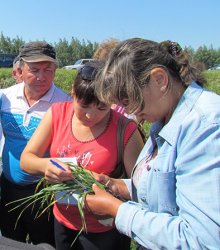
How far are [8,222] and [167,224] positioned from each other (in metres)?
1.96

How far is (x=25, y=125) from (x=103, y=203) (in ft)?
4.46

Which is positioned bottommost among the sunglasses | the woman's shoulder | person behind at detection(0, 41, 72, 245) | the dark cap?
person behind at detection(0, 41, 72, 245)

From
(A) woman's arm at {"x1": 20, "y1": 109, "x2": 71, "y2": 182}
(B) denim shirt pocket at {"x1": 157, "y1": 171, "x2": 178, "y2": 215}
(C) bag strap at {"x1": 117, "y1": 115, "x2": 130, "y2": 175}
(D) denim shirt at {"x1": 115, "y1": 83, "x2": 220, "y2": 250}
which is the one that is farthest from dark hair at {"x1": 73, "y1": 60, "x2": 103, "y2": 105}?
(B) denim shirt pocket at {"x1": 157, "y1": 171, "x2": 178, "y2": 215}

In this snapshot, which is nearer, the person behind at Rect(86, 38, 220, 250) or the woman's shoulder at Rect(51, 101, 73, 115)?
the person behind at Rect(86, 38, 220, 250)

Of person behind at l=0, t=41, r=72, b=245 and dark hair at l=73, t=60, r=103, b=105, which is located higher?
dark hair at l=73, t=60, r=103, b=105

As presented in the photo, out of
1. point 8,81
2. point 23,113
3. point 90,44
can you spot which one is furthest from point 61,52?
point 23,113

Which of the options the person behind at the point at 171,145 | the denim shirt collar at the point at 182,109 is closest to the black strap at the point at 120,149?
the person behind at the point at 171,145

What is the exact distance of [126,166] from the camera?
2188 mm

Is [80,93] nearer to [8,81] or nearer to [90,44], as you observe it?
[8,81]

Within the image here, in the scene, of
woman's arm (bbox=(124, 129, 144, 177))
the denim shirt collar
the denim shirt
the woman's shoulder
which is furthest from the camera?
the woman's shoulder

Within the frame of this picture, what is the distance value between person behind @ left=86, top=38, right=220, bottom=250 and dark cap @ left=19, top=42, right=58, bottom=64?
4.97ft

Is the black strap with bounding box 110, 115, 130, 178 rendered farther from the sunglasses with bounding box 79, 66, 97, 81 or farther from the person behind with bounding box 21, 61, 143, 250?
the sunglasses with bounding box 79, 66, 97, 81

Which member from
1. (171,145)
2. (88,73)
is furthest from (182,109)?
(88,73)

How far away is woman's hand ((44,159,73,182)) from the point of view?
2.05 meters
